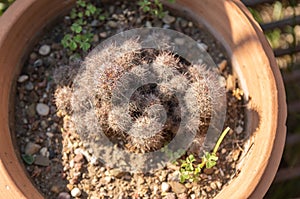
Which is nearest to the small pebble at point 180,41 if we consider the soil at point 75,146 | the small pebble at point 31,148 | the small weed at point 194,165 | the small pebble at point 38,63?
the soil at point 75,146

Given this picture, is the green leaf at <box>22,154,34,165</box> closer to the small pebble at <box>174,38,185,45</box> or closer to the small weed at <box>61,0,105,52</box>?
the small weed at <box>61,0,105,52</box>

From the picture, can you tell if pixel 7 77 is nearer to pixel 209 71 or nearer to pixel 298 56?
pixel 209 71

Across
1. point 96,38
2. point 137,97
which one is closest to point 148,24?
point 96,38

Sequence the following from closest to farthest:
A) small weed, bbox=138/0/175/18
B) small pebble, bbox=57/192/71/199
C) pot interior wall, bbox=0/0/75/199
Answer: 1. pot interior wall, bbox=0/0/75/199
2. small pebble, bbox=57/192/71/199
3. small weed, bbox=138/0/175/18

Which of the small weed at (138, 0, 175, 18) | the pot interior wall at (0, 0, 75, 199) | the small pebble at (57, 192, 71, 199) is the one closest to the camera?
the pot interior wall at (0, 0, 75, 199)

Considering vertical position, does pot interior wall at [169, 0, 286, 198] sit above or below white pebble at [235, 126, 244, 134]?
above

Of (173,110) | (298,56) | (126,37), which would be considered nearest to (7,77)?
(126,37)

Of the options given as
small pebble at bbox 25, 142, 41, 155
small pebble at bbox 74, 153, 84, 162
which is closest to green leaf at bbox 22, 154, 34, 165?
small pebble at bbox 25, 142, 41, 155

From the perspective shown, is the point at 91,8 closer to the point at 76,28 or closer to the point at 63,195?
the point at 76,28
